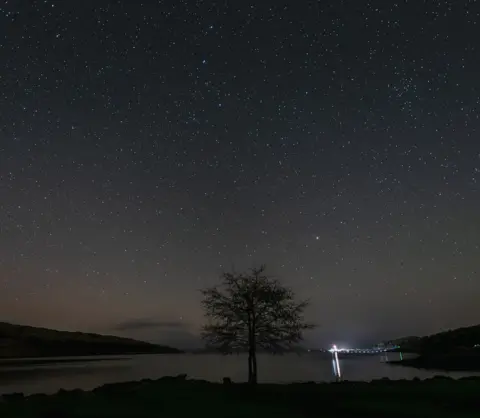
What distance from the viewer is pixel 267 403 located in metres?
25.5

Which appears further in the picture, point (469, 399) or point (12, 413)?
point (469, 399)

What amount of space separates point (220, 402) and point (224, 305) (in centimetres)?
1698

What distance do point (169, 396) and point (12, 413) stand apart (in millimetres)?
9528

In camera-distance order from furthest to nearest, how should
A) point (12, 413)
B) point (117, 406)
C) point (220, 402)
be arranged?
1. point (220, 402)
2. point (117, 406)
3. point (12, 413)

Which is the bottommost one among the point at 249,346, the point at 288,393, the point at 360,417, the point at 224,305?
the point at 360,417

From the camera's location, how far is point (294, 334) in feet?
142

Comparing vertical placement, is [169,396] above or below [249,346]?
below

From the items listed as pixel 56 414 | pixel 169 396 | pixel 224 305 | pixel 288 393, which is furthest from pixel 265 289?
pixel 56 414

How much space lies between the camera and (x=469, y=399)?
26.1 m

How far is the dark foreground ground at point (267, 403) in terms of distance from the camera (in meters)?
21.7

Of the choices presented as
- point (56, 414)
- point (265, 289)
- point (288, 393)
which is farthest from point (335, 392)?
point (56, 414)

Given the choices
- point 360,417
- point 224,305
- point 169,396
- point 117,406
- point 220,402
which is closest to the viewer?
point 360,417

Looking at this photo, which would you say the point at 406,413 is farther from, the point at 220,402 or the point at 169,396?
the point at 169,396

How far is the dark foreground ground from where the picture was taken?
21.7m
